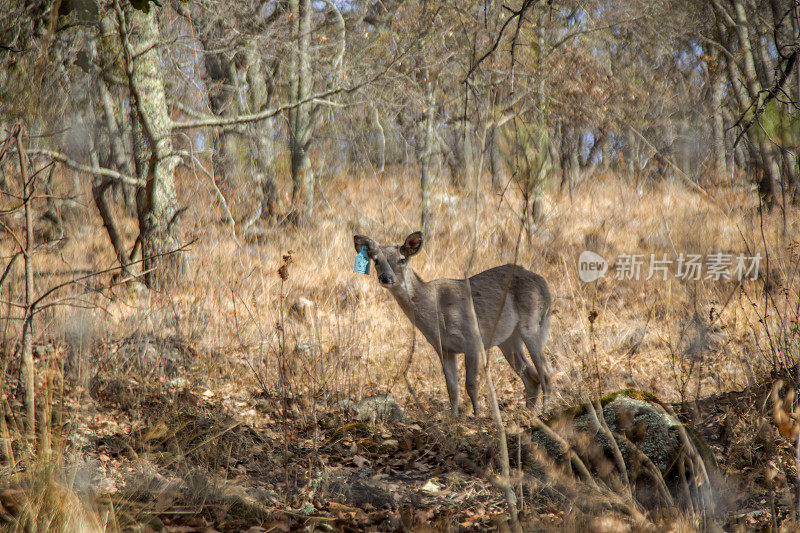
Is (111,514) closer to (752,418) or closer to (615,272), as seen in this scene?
(752,418)

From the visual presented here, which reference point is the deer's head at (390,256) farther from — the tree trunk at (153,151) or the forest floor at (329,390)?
the tree trunk at (153,151)

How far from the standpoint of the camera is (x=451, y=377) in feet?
19.6

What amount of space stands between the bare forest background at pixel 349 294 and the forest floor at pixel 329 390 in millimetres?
35

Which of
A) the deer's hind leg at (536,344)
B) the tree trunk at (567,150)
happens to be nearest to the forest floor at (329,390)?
the deer's hind leg at (536,344)

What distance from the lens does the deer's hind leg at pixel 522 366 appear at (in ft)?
21.6

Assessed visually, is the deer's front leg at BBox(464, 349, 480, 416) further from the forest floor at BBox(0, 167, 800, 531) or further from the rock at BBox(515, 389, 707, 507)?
the rock at BBox(515, 389, 707, 507)

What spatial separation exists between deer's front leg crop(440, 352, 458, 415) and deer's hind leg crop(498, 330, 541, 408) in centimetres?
85

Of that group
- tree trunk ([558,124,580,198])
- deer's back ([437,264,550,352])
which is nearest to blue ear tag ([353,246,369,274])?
deer's back ([437,264,550,352])

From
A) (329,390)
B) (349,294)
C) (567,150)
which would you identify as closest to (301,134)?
(349,294)

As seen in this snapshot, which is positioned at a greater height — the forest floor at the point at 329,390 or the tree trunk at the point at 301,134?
the tree trunk at the point at 301,134

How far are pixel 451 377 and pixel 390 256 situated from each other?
3.90 feet

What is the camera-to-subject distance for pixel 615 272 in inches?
468

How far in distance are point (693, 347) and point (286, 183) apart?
1065 cm

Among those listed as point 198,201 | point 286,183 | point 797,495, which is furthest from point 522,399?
point 286,183
